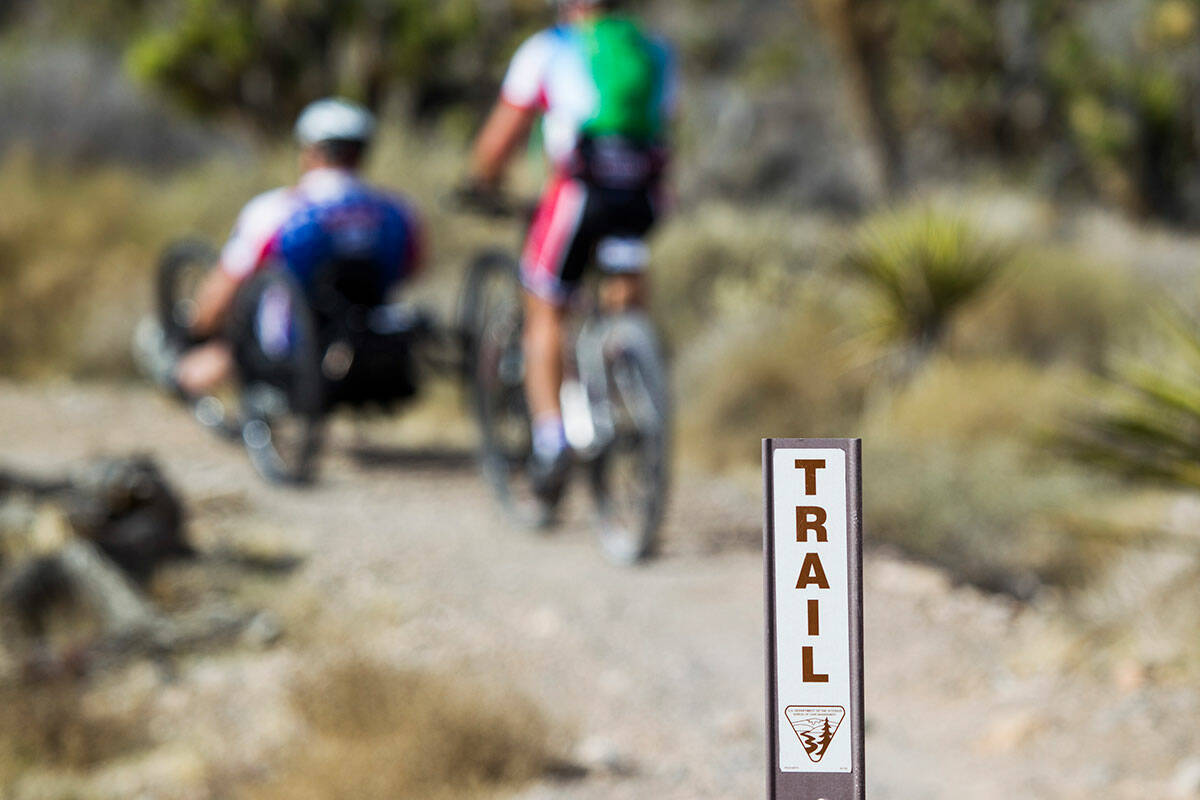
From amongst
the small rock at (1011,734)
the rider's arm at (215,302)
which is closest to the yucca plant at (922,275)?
the rider's arm at (215,302)

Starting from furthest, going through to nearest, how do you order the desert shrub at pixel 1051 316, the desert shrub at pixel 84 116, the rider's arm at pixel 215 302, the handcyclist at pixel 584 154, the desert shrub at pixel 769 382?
the desert shrub at pixel 84 116 < the desert shrub at pixel 1051 316 < the desert shrub at pixel 769 382 < the rider's arm at pixel 215 302 < the handcyclist at pixel 584 154

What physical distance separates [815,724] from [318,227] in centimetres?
503

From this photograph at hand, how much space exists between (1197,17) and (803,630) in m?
19.8

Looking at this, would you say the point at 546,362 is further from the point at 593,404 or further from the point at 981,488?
the point at 981,488

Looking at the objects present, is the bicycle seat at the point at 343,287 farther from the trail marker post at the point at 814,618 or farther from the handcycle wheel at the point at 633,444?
the trail marker post at the point at 814,618

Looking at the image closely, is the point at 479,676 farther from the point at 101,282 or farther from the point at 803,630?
the point at 101,282

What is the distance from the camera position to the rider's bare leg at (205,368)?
671 cm

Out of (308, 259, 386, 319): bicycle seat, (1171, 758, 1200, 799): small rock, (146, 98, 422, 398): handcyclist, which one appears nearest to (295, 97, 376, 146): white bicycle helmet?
(146, 98, 422, 398): handcyclist

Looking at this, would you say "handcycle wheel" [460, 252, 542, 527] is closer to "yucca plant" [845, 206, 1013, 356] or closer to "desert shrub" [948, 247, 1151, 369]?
"yucca plant" [845, 206, 1013, 356]

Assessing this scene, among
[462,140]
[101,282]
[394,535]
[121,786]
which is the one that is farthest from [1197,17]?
[121,786]

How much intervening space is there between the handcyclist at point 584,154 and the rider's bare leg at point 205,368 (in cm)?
193

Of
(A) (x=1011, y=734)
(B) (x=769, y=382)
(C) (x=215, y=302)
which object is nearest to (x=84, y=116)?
(C) (x=215, y=302)

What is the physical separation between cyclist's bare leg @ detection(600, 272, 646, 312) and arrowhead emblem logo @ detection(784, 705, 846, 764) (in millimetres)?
3650

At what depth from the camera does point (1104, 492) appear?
19.1 ft
